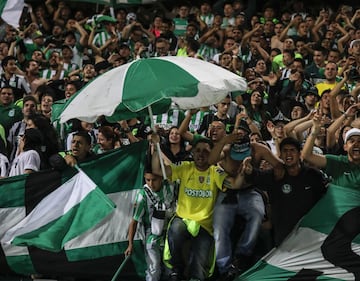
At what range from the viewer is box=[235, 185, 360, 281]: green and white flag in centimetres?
Answer: 868

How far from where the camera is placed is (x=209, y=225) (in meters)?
9.16

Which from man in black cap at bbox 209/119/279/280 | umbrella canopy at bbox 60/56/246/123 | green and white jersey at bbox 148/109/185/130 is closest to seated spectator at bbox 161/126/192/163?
man in black cap at bbox 209/119/279/280

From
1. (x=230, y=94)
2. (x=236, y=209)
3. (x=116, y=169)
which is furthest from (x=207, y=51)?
(x=236, y=209)

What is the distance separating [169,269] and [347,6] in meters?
10.5

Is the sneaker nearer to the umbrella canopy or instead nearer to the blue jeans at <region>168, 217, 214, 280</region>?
the blue jeans at <region>168, 217, 214, 280</region>

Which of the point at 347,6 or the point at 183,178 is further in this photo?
the point at 347,6

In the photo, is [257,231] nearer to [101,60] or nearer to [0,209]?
[0,209]

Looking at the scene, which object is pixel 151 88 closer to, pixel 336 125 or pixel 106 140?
pixel 106 140

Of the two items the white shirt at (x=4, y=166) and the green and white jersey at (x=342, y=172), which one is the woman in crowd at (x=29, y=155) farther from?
the green and white jersey at (x=342, y=172)

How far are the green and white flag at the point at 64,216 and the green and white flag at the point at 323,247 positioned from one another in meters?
1.68

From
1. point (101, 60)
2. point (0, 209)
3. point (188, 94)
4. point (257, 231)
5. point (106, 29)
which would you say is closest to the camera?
point (188, 94)

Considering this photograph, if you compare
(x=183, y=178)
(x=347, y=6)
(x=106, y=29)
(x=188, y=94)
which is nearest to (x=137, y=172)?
(x=183, y=178)

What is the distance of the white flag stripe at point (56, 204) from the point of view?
9.51 metres

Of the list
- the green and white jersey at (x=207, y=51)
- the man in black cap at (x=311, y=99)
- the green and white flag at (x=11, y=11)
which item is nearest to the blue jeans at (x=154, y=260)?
the man in black cap at (x=311, y=99)
